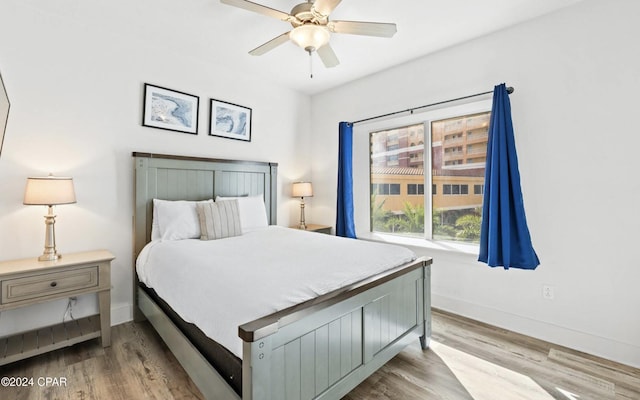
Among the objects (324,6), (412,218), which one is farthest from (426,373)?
(324,6)

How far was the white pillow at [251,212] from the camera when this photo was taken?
3.20 meters

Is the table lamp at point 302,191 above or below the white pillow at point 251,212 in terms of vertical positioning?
above

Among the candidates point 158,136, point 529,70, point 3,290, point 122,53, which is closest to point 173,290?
A: point 3,290

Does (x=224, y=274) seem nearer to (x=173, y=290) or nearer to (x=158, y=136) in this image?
(x=173, y=290)

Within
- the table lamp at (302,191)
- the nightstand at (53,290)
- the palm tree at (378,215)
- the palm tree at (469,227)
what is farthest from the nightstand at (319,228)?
the nightstand at (53,290)

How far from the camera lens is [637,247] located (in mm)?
2090

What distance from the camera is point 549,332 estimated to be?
95.5 inches

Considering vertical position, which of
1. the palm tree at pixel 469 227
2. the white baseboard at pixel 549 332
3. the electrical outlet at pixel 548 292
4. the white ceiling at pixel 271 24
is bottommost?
the white baseboard at pixel 549 332

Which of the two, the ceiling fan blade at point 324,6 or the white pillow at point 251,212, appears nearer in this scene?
the ceiling fan blade at point 324,6

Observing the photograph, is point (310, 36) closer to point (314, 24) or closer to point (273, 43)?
point (314, 24)

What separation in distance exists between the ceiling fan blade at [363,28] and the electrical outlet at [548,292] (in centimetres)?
232

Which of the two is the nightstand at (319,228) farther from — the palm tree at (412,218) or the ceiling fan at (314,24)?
the ceiling fan at (314,24)

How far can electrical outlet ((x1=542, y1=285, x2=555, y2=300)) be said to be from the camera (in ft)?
7.97

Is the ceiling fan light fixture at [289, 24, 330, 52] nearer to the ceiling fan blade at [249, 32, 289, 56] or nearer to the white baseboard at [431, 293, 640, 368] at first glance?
the ceiling fan blade at [249, 32, 289, 56]
